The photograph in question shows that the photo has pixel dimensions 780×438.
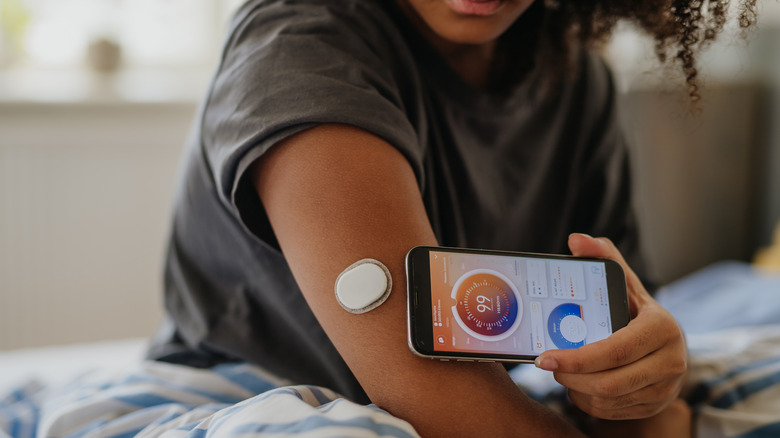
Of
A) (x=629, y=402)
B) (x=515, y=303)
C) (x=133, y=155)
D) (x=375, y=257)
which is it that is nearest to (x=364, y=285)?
(x=375, y=257)

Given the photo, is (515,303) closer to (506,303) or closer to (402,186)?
(506,303)

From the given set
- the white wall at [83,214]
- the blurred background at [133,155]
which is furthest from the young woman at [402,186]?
the white wall at [83,214]

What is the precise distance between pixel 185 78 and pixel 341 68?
1.60 metres

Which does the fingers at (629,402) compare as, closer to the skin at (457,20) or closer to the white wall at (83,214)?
the skin at (457,20)

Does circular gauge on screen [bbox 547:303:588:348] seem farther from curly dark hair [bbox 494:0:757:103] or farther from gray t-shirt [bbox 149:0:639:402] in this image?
curly dark hair [bbox 494:0:757:103]

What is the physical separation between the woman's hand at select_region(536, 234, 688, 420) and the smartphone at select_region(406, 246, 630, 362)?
0.03 metres

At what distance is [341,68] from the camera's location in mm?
613

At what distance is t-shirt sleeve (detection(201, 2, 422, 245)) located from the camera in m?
0.57

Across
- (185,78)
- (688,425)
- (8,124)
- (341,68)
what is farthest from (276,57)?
(185,78)

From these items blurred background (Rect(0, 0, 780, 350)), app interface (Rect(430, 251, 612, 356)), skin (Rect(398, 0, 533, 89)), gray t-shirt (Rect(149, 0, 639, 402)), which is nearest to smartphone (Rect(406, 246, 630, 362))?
app interface (Rect(430, 251, 612, 356))

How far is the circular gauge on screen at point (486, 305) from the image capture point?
556mm

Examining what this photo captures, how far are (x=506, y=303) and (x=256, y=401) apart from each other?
0.22 meters

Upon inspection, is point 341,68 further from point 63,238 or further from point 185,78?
point 185,78

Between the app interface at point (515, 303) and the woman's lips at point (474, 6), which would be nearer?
the app interface at point (515, 303)
